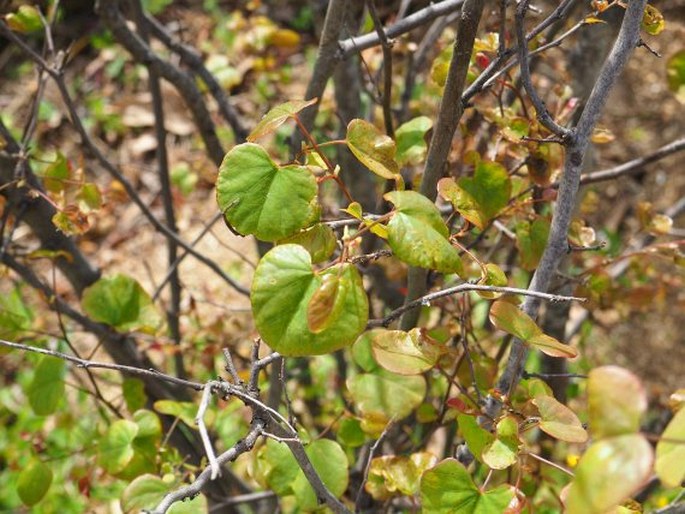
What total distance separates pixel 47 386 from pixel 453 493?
2.28 ft

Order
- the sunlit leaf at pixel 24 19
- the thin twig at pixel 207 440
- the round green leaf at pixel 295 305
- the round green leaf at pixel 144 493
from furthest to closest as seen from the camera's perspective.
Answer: the sunlit leaf at pixel 24 19
the round green leaf at pixel 144 493
the round green leaf at pixel 295 305
the thin twig at pixel 207 440

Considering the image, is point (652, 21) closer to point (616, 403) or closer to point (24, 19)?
point (616, 403)

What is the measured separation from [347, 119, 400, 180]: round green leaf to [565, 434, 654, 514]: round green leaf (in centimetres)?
38

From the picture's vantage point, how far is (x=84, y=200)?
1.14 m

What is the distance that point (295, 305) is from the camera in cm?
64

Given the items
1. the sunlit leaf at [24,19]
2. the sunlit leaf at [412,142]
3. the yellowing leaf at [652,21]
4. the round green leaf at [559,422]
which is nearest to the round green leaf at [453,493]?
the round green leaf at [559,422]

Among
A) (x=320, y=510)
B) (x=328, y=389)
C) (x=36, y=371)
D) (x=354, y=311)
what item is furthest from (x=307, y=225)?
(x=328, y=389)

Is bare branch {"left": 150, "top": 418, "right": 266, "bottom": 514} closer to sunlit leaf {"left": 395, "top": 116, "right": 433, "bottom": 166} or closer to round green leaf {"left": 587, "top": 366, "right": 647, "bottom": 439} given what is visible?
round green leaf {"left": 587, "top": 366, "right": 647, "bottom": 439}

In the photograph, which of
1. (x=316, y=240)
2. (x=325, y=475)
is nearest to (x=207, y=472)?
(x=316, y=240)

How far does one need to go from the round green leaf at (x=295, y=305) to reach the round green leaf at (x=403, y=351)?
0.54 feet

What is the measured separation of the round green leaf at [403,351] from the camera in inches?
31.9

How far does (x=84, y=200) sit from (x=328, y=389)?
122 cm

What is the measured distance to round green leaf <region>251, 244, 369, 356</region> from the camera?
0.63m

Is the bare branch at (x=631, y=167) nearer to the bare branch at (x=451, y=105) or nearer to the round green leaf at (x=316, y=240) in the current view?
the bare branch at (x=451, y=105)
